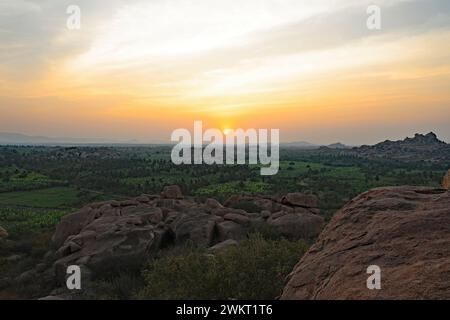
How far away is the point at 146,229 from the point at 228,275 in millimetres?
8924

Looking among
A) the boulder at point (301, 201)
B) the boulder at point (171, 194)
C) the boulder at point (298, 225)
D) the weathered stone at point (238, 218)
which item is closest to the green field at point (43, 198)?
the boulder at point (171, 194)

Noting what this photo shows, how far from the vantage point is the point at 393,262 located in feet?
19.4

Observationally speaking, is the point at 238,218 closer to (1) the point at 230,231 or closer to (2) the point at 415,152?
(1) the point at 230,231

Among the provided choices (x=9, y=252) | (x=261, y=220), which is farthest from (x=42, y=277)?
(x=261, y=220)

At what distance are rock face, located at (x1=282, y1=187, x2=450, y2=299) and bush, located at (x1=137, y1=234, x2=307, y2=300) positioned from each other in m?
2.75

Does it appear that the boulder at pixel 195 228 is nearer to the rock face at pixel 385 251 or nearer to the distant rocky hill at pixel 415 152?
the rock face at pixel 385 251

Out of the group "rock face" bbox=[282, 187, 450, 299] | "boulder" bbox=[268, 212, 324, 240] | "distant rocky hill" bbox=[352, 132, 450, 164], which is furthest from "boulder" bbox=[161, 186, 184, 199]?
"distant rocky hill" bbox=[352, 132, 450, 164]

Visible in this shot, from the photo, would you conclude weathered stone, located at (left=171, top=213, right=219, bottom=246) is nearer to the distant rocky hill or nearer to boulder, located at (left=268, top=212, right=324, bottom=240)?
boulder, located at (left=268, top=212, right=324, bottom=240)

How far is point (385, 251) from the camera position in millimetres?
6340

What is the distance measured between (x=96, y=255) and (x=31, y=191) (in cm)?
6203

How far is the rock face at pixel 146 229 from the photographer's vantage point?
17031mm

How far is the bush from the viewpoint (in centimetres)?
1043
